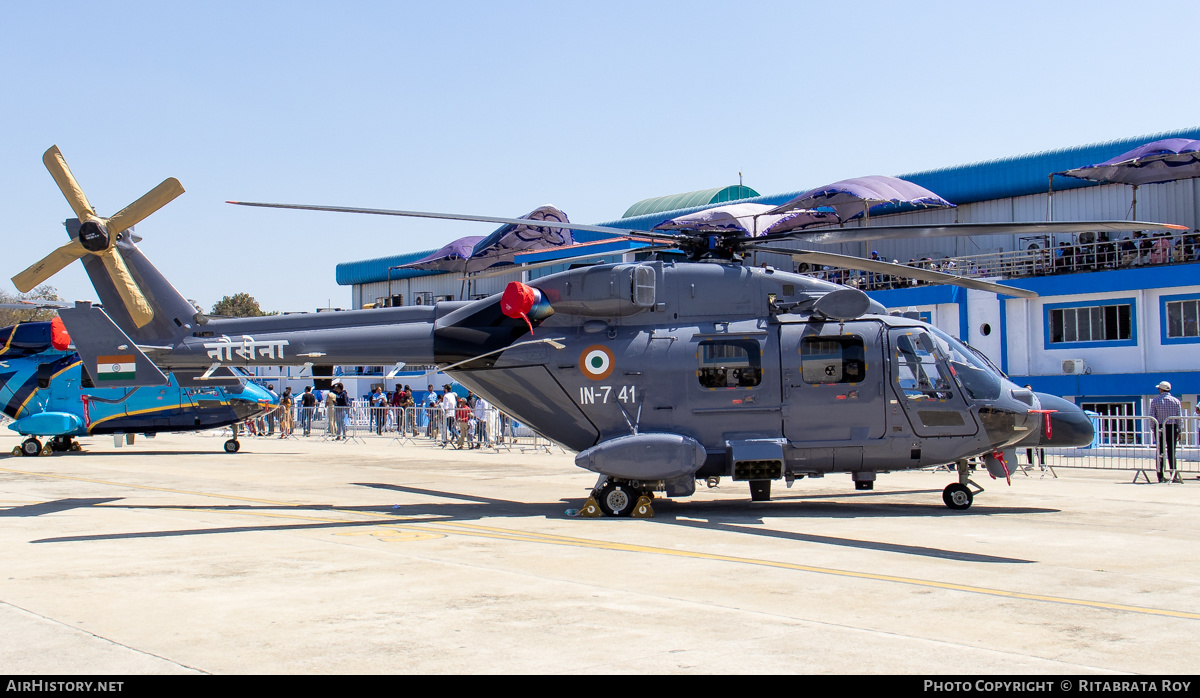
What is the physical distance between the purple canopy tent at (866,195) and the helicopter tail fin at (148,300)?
67.9 feet

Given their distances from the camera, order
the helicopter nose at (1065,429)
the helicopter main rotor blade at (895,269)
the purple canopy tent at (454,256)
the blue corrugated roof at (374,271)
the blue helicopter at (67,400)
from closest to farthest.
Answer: the helicopter main rotor blade at (895,269), the helicopter nose at (1065,429), the blue helicopter at (67,400), the purple canopy tent at (454,256), the blue corrugated roof at (374,271)

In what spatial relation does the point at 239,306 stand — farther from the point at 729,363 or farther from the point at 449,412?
the point at 729,363

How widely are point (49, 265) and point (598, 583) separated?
1078 cm

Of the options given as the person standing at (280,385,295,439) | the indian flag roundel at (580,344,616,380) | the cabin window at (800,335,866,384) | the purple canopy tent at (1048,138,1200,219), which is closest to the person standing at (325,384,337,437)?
the person standing at (280,385,295,439)

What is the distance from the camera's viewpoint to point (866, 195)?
31.5 meters

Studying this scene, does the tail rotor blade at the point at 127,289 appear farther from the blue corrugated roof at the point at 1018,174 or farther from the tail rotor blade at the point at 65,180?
the blue corrugated roof at the point at 1018,174

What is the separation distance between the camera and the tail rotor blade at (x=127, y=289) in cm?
1455

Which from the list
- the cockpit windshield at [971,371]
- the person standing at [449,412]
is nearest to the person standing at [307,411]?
the person standing at [449,412]

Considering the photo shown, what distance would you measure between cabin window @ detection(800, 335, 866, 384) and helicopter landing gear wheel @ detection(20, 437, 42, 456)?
2206cm

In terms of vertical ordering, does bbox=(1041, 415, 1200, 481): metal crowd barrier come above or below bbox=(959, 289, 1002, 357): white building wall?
below

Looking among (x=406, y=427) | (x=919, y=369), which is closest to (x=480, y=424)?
(x=406, y=427)

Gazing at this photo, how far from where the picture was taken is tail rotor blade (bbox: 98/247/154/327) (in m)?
14.5

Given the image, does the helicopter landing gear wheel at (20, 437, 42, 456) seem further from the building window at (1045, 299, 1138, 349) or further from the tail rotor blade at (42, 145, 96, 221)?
the building window at (1045, 299, 1138, 349)
